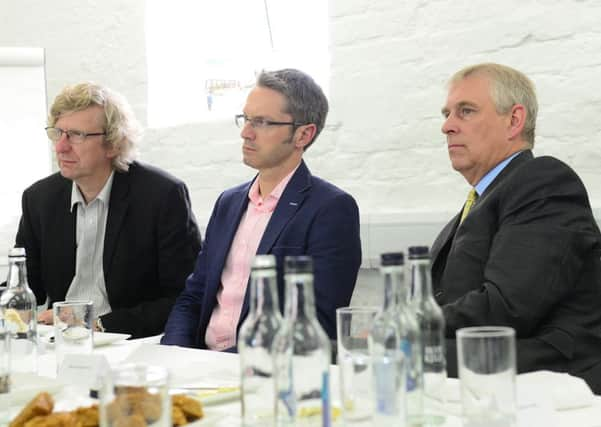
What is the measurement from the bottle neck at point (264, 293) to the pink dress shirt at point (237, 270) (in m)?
1.62

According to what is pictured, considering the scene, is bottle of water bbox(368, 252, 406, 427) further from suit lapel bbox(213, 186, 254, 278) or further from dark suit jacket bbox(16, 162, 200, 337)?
dark suit jacket bbox(16, 162, 200, 337)

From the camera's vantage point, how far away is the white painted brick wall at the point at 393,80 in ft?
10.1

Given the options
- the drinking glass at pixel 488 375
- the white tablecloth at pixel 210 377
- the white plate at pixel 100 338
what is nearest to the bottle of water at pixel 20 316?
the white tablecloth at pixel 210 377

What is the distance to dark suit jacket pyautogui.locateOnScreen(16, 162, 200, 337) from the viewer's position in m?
3.30

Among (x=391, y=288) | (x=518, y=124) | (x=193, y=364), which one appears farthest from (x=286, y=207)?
(x=391, y=288)

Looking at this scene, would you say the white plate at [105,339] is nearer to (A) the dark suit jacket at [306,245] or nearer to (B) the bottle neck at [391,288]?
(A) the dark suit jacket at [306,245]

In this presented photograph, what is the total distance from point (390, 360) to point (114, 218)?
7.63 ft

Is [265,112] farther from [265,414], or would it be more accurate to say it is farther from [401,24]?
[265,414]

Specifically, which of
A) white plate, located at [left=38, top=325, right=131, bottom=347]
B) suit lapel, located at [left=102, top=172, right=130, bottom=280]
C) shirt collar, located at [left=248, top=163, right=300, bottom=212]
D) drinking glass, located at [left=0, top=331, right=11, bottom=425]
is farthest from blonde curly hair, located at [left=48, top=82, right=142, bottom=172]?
drinking glass, located at [left=0, top=331, right=11, bottom=425]

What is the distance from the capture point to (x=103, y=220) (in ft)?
11.1

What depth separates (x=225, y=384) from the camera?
1688 millimetres

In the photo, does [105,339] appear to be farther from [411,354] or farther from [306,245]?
[411,354]

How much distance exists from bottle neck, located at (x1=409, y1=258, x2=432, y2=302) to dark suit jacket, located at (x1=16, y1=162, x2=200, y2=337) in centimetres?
196

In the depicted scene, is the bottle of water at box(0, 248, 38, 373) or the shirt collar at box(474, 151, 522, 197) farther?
the shirt collar at box(474, 151, 522, 197)
